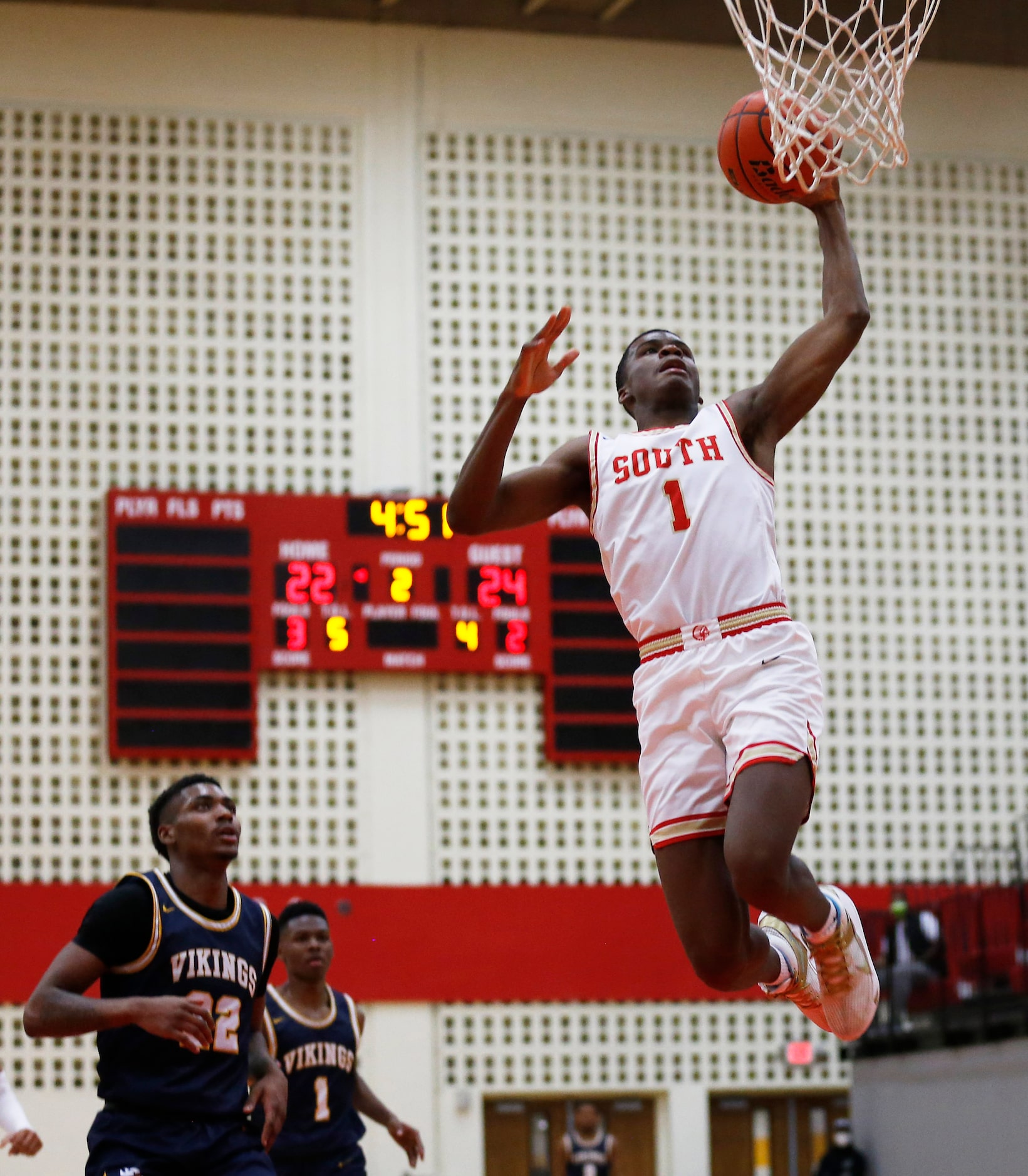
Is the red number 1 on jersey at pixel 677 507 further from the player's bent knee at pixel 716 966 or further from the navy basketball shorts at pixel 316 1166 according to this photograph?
the navy basketball shorts at pixel 316 1166

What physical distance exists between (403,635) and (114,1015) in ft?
31.9

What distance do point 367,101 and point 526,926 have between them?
6.99 metres

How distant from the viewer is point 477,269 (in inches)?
619

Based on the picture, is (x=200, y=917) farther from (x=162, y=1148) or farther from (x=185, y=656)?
(x=185, y=656)

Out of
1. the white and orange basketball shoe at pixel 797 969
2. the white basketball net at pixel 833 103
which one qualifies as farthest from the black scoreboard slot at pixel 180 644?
the white and orange basketball shoe at pixel 797 969

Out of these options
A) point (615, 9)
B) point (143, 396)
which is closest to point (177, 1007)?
point (143, 396)

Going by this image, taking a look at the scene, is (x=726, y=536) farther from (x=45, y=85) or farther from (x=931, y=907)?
(x=45, y=85)

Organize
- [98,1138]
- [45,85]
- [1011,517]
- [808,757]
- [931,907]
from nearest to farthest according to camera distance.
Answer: [808,757] → [98,1138] → [931,907] → [45,85] → [1011,517]

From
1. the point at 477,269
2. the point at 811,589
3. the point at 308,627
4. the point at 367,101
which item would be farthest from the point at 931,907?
the point at 367,101

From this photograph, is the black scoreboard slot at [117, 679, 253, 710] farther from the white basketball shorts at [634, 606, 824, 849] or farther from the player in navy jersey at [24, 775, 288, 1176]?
the white basketball shorts at [634, 606, 824, 849]

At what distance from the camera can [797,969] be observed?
5031mm

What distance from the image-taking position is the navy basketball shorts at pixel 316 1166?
7.91 meters

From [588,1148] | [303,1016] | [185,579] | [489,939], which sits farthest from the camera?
[489,939]

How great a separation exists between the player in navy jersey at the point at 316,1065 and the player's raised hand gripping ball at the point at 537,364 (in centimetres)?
370
